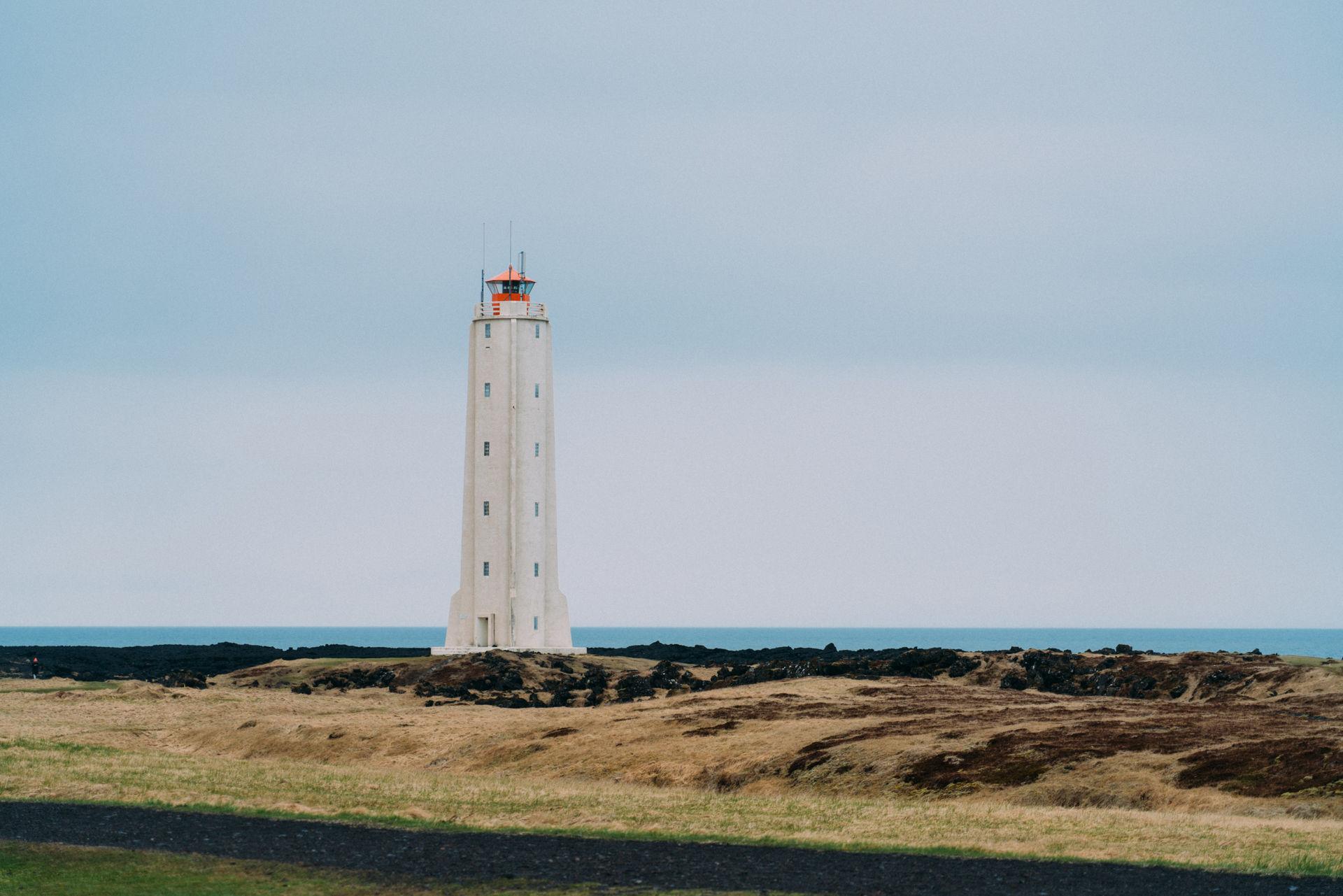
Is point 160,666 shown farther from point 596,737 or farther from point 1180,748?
point 1180,748

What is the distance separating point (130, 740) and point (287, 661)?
28.5 meters

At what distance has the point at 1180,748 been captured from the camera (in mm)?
30781

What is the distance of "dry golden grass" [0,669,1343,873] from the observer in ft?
78.0

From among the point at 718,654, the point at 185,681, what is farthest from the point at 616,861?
the point at 718,654

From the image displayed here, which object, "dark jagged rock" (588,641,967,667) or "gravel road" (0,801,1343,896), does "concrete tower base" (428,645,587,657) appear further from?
"gravel road" (0,801,1343,896)

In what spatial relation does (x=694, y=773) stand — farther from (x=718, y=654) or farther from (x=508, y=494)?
(x=718, y=654)

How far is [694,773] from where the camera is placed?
33.6 m

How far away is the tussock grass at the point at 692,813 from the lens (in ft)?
71.9

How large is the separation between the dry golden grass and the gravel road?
1.30m

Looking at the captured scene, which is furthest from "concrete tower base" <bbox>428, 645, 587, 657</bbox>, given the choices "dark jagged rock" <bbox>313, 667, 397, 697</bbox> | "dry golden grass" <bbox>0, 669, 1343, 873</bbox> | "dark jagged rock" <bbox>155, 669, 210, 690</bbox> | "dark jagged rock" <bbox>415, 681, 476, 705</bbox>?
"dry golden grass" <bbox>0, 669, 1343, 873</bbox>

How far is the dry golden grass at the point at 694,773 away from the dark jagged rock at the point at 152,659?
23566mm

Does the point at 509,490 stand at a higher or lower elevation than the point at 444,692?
higher

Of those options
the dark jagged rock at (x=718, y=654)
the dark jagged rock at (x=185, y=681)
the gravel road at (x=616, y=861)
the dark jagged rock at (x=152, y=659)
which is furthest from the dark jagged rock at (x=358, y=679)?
the gravel road at (x=616, y=861)

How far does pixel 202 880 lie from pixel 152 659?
7682 cm
